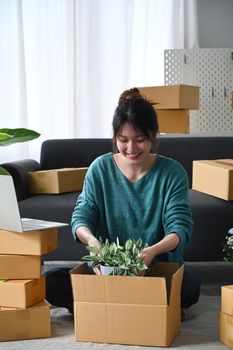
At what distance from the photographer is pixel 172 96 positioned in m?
3.15

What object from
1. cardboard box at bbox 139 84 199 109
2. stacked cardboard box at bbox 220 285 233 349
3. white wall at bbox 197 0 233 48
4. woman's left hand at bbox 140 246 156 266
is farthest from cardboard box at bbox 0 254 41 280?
white wall at bbox 197 0 233 48

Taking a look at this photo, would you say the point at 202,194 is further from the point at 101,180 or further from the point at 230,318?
the point at 230,318

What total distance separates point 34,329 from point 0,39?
7.54 feet

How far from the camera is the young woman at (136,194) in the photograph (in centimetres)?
184

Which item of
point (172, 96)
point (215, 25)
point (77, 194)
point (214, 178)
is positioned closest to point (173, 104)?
point (172, 96)

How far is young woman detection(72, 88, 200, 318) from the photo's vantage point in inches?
72.3

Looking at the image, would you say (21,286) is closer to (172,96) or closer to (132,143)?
(132,143)

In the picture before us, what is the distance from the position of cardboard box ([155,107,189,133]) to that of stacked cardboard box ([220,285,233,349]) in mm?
1641

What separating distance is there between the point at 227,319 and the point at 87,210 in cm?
61

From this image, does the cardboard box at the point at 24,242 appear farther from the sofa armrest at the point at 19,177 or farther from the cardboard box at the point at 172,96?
the cardboard box at the point at 172,96

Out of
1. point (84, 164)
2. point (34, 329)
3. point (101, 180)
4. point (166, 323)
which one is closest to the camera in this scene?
point (166, 323)

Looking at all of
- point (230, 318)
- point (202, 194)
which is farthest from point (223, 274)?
point (230, 318)

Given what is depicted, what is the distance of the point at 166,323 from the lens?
5.42 feet

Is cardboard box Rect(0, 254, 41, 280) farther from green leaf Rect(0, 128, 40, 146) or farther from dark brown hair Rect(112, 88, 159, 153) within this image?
dark brown hair Rect(112, 88, 159, 153)
